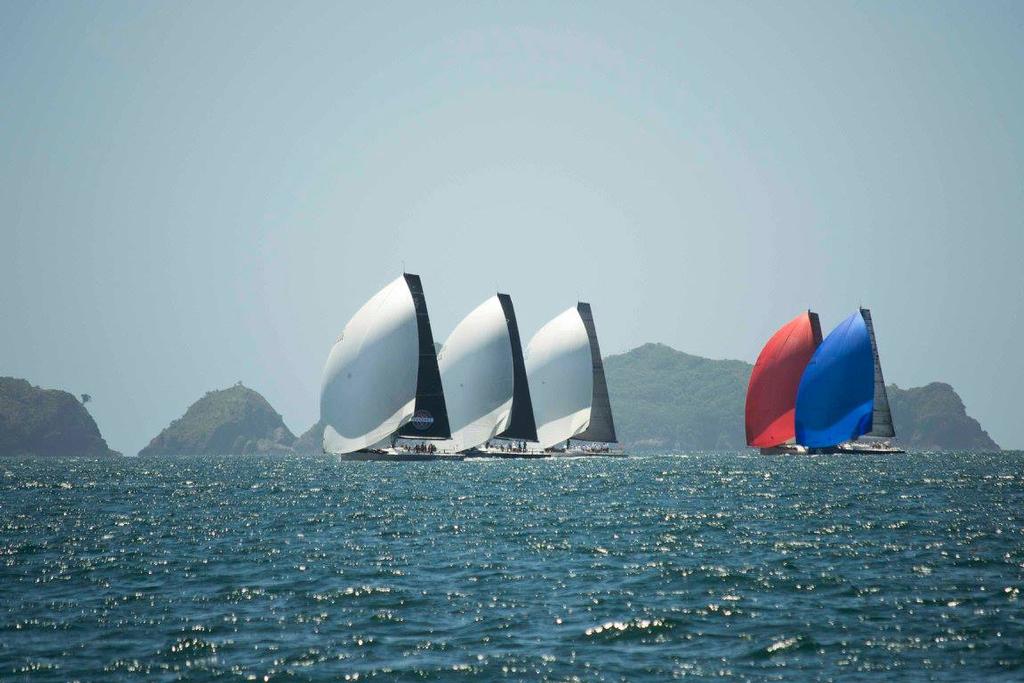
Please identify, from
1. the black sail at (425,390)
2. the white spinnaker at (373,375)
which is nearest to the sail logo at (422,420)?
the black sail at (425,390)

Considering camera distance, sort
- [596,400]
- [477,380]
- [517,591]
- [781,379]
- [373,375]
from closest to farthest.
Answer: [517,591] < [373,375] < [477,380] < [781,379] < [596,400]

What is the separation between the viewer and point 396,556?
31344 millimetres

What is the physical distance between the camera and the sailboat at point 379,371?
77.1 meters

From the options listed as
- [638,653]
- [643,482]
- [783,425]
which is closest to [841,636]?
[638,653]

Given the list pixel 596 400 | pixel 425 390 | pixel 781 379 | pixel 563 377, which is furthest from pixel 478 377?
pixel 781 379

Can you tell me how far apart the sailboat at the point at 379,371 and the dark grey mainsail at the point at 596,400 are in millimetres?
21736

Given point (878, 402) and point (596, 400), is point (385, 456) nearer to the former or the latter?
point (596, 400)

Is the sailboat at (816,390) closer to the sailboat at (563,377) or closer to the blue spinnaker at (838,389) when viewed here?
the blue spinnaker at (838,389)

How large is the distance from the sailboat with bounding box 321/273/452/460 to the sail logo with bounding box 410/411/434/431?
60cm

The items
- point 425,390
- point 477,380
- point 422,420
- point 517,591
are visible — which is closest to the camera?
point 517,591

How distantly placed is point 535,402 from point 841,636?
7704 centimetres

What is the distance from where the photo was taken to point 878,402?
91.5 meters

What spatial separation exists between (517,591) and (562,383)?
236 ft

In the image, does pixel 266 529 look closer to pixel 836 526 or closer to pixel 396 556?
pixel 396 556
